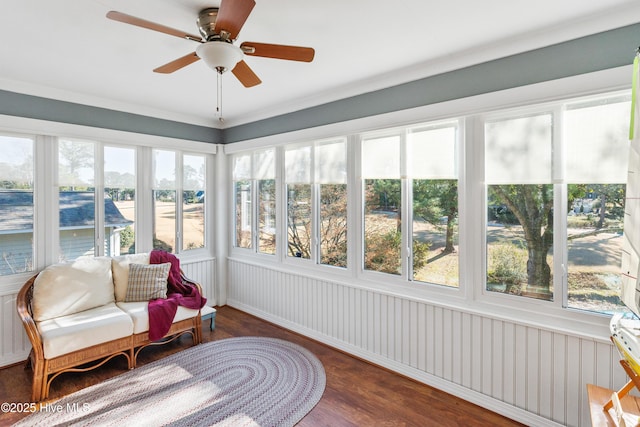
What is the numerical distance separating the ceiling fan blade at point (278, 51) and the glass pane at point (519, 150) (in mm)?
1522

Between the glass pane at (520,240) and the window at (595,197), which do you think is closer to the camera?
the window at (595,197)

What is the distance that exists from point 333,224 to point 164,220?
230cm

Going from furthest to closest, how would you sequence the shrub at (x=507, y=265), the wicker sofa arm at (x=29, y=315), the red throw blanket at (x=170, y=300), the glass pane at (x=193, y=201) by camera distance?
the glass pane at (x=193, y=201)
the red throw blanket at (x=170, y=300)
the wicker sofa arm at (x=29, y=315)
the shrub at (x=507, y=265)

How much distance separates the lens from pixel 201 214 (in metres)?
4.67

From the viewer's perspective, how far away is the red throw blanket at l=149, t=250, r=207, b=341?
3152 millimetres

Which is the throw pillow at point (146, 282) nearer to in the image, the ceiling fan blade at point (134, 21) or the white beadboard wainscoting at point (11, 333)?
the white beadboard wainscoting at point (11, 333)

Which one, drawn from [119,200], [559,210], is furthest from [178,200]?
[559,210]

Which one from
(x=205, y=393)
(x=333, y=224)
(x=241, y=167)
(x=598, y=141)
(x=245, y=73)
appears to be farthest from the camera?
(x=241, y=167)

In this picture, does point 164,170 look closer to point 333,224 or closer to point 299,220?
point 299,220

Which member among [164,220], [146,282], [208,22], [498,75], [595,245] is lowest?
[146,282]

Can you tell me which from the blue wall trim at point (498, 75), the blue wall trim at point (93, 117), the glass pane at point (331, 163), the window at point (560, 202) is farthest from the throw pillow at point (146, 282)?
the window at point (560, 202)

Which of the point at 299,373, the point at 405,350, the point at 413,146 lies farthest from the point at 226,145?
the point at 405,350

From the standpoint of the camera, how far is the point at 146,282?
11.3 ft

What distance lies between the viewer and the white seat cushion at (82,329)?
2586 millimetres
